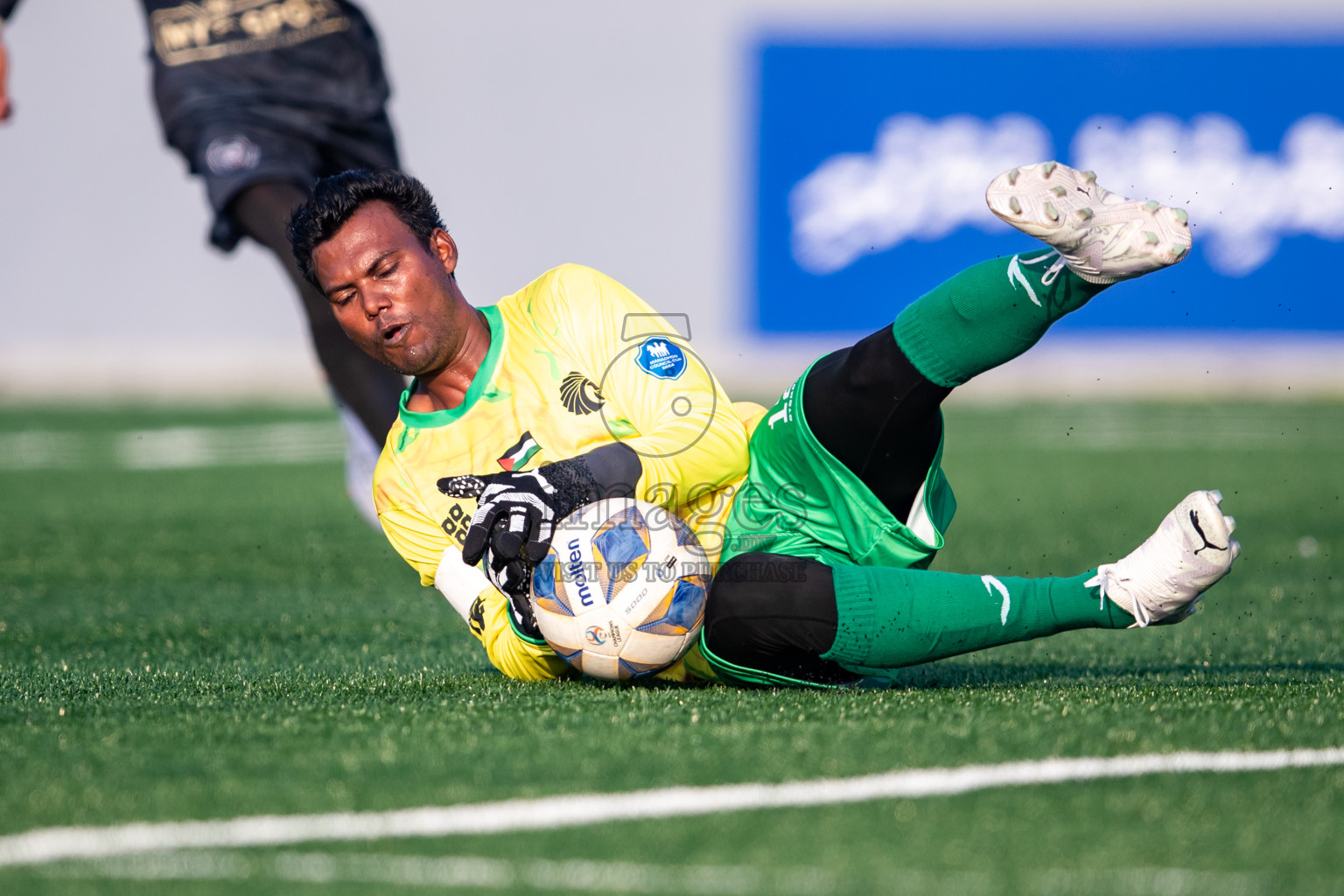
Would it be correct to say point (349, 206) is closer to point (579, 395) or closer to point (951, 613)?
point (579, 395)

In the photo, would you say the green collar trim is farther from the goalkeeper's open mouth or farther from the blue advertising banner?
the blue advertising banner

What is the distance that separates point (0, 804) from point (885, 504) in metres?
1.66

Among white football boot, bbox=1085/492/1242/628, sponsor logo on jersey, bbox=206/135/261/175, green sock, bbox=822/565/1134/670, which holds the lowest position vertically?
green sock, bbox=822/565/1134/670

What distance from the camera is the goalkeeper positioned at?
2631 millimetres

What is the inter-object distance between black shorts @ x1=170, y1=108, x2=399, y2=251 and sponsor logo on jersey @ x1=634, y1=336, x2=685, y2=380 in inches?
87.6

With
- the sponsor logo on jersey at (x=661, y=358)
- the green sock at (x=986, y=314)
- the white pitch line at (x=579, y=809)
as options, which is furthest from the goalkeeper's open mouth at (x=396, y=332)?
the white pitch line at (x=579, y=809)

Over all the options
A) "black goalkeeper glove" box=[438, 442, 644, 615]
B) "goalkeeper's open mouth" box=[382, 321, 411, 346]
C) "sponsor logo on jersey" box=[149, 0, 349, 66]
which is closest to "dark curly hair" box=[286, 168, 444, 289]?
"goalkeeper's open mouth" box=[382, 321, 411, 346]

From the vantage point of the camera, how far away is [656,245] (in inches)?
551

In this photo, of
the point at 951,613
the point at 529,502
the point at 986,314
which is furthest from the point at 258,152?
the point at 951,613

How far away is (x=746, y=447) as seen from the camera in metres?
3.09

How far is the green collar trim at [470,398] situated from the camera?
302 centimetres

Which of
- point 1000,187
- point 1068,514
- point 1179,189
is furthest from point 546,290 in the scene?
point 1179,189

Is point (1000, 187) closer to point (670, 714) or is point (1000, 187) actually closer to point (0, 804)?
point (670, 714)

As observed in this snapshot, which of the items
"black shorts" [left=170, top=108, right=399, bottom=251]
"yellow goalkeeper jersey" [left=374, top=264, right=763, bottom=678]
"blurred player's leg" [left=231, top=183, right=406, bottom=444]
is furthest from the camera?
"black shorts" [left=170, top=108, right=399, bottom=251]
